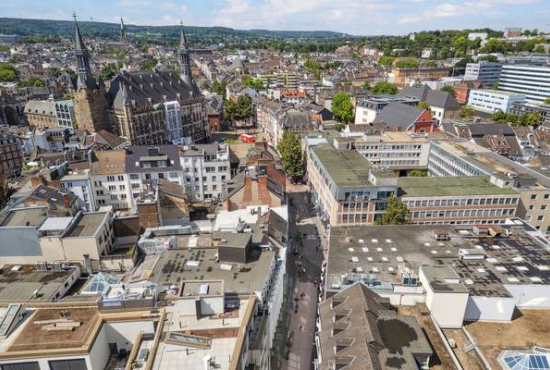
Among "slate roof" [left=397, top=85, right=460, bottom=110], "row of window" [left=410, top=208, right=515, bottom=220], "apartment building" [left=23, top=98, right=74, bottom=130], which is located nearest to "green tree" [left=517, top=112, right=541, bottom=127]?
"slate roof" [left=397, top=85, right=460, bottom=110]

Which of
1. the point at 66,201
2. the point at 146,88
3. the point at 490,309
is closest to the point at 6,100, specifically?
the point at 146,88

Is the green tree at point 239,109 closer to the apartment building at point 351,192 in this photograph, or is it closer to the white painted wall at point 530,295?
the apartment building at point 351,192

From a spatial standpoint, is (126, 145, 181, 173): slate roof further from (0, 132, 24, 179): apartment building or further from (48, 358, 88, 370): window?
(48, 358, 88, 370): window

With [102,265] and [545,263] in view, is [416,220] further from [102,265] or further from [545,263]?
[102,265]

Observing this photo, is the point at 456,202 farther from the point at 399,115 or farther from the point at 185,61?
the point at 185,61

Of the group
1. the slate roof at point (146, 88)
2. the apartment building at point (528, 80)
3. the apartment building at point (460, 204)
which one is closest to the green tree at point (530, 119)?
the apartment building at point (528, 80)

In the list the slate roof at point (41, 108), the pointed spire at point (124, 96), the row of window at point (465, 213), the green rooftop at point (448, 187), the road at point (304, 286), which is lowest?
the road at point (304, 286)
